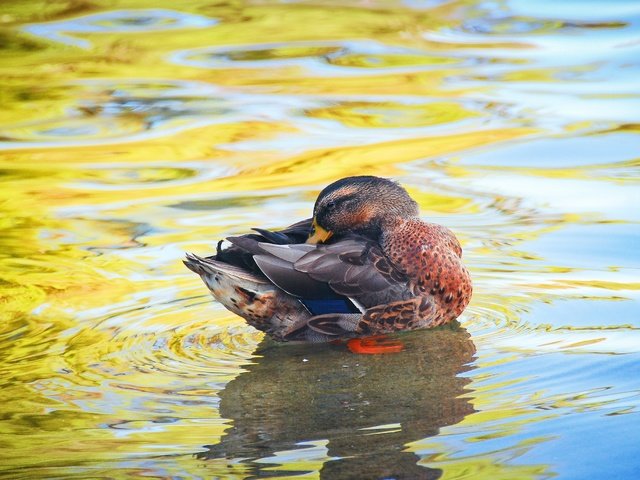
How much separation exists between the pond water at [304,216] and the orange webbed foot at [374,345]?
0.34 feet

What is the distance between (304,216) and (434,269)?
6.30 ft

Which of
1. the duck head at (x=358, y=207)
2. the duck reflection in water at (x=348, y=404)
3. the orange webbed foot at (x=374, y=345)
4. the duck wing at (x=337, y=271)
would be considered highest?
the duck head at (x=358, y=207)

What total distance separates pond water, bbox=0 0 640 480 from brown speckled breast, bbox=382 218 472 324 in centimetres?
15

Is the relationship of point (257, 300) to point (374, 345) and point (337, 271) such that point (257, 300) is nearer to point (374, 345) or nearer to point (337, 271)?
point (337, 271)

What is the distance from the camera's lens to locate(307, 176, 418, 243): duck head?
6102mm

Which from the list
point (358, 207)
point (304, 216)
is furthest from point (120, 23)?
point (358, 207)

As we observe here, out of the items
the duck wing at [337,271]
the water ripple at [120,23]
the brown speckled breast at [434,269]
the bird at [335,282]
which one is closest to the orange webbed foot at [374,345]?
the bird at [335,282]

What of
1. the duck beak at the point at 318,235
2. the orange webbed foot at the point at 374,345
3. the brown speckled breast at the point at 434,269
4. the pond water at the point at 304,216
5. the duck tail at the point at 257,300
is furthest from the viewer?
the duck beak at the point at 318,235

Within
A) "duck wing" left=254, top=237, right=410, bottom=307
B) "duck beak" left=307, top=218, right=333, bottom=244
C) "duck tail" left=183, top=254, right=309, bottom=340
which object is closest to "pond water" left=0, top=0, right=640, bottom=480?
"duck tail" left=183, top=254, right=309, bottom=340

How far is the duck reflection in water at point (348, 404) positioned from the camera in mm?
4215

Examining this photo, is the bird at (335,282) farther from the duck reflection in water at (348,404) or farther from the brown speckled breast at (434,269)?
the duck reflection in water at (348,404)

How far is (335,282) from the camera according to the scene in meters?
5.75

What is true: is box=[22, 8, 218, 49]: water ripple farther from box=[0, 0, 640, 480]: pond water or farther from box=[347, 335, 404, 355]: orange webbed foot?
box=[347, 335, 404, 355]: orange webbed foot

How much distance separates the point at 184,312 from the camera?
618 cm
